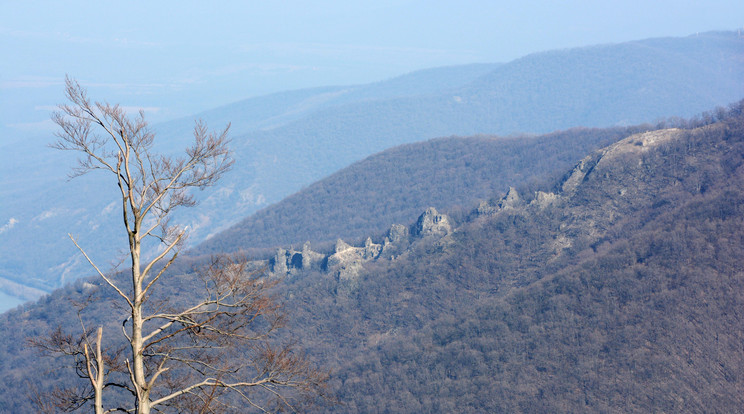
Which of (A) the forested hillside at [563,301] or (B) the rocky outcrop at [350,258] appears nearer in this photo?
(A) the forested hillside at [563,301]

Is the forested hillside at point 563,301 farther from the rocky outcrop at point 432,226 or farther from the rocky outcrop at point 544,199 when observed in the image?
the rocky outcrop at point 432,226

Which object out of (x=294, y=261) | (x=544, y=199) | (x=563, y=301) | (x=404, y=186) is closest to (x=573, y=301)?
(x=563, y=301)

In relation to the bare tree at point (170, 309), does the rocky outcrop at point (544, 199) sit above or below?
below

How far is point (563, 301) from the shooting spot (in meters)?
47.0

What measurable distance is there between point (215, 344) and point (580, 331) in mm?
36461

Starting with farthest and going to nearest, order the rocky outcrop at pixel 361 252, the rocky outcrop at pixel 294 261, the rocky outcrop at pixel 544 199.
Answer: the rocky outcrop at pixel 294 261
the rocky outcrop at pixel 361 252
the rocky outcrop at pixel 544 199

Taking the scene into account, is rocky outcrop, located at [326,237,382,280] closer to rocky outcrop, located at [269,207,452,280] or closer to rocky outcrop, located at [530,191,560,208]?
rocky outcrop, located at [269,207,452,280]

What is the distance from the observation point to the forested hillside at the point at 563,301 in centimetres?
3806

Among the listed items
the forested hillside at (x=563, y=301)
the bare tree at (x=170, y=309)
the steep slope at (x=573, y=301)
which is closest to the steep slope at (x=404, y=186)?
the forested hillside at (x=563, y=301)

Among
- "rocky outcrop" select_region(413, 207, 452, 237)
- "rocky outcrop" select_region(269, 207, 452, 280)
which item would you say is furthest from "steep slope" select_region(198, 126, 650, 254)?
"rocky outcrop" select_region(269, 207, 452, 280)

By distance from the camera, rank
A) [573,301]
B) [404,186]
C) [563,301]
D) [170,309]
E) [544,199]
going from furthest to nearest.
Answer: [404,186], [544,199], [563,301], [573,301], [170,309]

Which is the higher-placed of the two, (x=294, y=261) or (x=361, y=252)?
(x=294, y=261)

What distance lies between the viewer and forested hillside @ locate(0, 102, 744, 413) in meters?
38.1

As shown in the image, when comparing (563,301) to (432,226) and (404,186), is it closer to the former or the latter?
(432,226)
